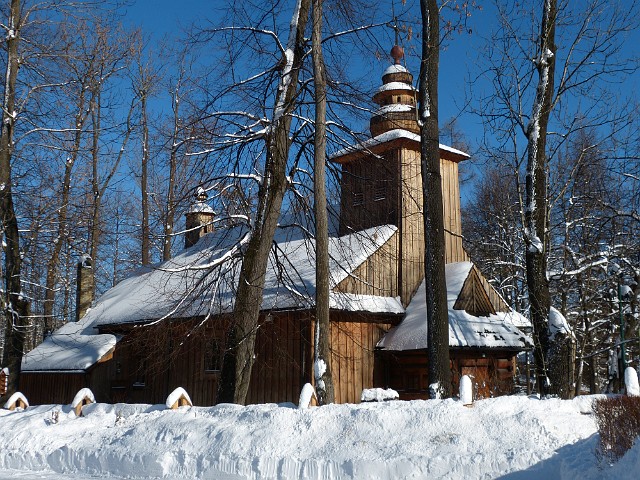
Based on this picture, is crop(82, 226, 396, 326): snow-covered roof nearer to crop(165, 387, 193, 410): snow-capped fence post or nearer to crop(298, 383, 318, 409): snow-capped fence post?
crop(165, 387, 193, 410): snow-capped fence post

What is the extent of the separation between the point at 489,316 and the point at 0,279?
1357 centimetres

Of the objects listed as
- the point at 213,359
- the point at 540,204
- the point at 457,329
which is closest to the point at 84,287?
the point at 213,359

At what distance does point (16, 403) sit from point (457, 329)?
10.9 metres

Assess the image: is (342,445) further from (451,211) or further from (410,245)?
(451,211)

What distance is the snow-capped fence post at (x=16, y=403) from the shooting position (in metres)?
14.2

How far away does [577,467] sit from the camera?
22.7ft

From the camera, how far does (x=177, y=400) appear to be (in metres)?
11.0

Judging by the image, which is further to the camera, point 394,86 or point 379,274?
point 394,86

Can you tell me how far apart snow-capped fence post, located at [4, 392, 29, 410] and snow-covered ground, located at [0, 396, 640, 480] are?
11.4 feet

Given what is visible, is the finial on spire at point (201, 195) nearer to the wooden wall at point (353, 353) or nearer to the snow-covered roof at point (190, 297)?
the snow-covered roof at point (190, 297)

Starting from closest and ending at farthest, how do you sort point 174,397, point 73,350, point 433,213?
1. point 174,397
2. point 433,213
3. point 73,350

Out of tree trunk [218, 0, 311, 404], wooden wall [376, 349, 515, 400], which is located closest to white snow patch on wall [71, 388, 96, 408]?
tree trunk [218, 0, 311, 404]

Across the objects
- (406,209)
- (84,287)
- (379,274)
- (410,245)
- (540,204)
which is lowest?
(379,274)

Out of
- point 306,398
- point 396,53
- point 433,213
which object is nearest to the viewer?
point 306,398
